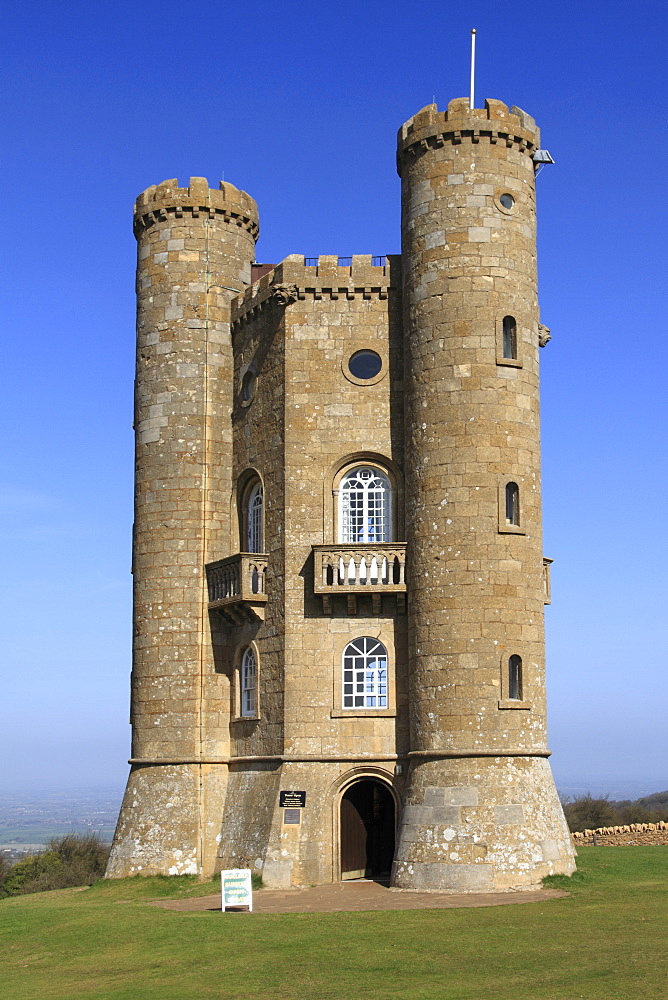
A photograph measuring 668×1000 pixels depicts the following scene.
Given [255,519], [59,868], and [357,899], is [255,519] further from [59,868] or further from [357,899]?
[59,868]

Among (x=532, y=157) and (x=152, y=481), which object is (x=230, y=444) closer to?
(x=152, y=481)

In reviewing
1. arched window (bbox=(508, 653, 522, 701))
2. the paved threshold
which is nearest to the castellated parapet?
arched window (bbox=(508, 653, 522, 701))

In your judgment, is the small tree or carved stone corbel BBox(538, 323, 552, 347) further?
the small tree

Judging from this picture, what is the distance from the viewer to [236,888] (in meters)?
26.4

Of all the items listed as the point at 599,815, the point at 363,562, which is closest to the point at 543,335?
the point at 363,562

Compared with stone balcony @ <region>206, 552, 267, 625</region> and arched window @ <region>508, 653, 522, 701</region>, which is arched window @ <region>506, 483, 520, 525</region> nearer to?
arched window @ <region>508, 653, 522, 701</region>

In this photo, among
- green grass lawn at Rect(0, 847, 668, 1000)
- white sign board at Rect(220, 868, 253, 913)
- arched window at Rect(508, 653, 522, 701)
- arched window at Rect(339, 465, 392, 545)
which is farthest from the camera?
arched window at Rect(339, 465, 392, 545)

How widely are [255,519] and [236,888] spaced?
11.3 meters

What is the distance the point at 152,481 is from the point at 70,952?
1550 centimetres

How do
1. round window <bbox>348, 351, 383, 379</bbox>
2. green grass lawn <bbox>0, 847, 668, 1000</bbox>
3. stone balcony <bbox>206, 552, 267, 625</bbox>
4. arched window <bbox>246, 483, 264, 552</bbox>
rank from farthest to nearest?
arched window <bbox>246, 483, 264, 552</bbox> < round window <bbox>348, 351, 383, 379</bbox> < stone balcony <bbox>206, 552, 267, 625</bbox> < green grass lawn <bbox>0, 847, 668, 1000</bbox>

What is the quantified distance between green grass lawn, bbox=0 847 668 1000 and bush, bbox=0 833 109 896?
2199cm

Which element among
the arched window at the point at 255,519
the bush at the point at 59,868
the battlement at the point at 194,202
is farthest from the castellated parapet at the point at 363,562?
the bush at the point at 59,868

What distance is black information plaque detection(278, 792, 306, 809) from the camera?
30.6 meters

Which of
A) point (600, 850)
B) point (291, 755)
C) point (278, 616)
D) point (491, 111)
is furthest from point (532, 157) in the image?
point (600, 850)
